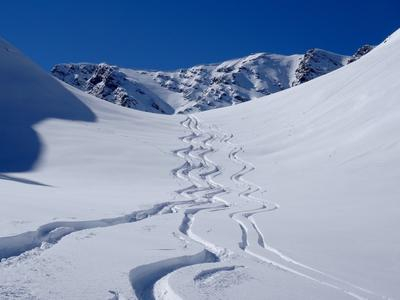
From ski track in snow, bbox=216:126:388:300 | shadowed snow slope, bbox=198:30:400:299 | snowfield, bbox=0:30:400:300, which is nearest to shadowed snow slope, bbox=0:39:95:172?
snowfield, bbox=0:30:400:300

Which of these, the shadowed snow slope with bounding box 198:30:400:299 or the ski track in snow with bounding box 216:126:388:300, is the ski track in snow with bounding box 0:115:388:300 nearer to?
the ski track in snow with bounding box 216:126:388:300

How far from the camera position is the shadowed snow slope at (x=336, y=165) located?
7176 mm

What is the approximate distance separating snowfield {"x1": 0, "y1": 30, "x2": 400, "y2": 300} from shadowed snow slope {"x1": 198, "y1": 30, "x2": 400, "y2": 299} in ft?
0.19

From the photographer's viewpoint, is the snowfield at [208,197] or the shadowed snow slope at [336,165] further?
the shadowed snow slope at [336,165]

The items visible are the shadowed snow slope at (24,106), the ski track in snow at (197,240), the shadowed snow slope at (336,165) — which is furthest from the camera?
the shadowed snow slope at (24,106)

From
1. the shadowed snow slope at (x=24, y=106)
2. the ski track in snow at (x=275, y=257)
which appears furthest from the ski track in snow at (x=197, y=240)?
the shadowed snow slope at (x=24, y=106)

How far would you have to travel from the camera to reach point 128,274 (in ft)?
17.1

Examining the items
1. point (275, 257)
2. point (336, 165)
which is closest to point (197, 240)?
point (275, 257)

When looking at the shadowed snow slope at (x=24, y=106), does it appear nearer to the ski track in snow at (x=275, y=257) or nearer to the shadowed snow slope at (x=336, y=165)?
the shadowed snow slope at (x=336, y=165)

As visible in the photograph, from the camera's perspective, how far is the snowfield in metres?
5.41

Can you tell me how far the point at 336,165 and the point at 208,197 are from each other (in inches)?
215

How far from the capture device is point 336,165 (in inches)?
691

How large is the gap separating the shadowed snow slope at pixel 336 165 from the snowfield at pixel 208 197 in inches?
2.3

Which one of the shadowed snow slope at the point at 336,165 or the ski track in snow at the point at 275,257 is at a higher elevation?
the shadowed snow slope at the point at 336,165
